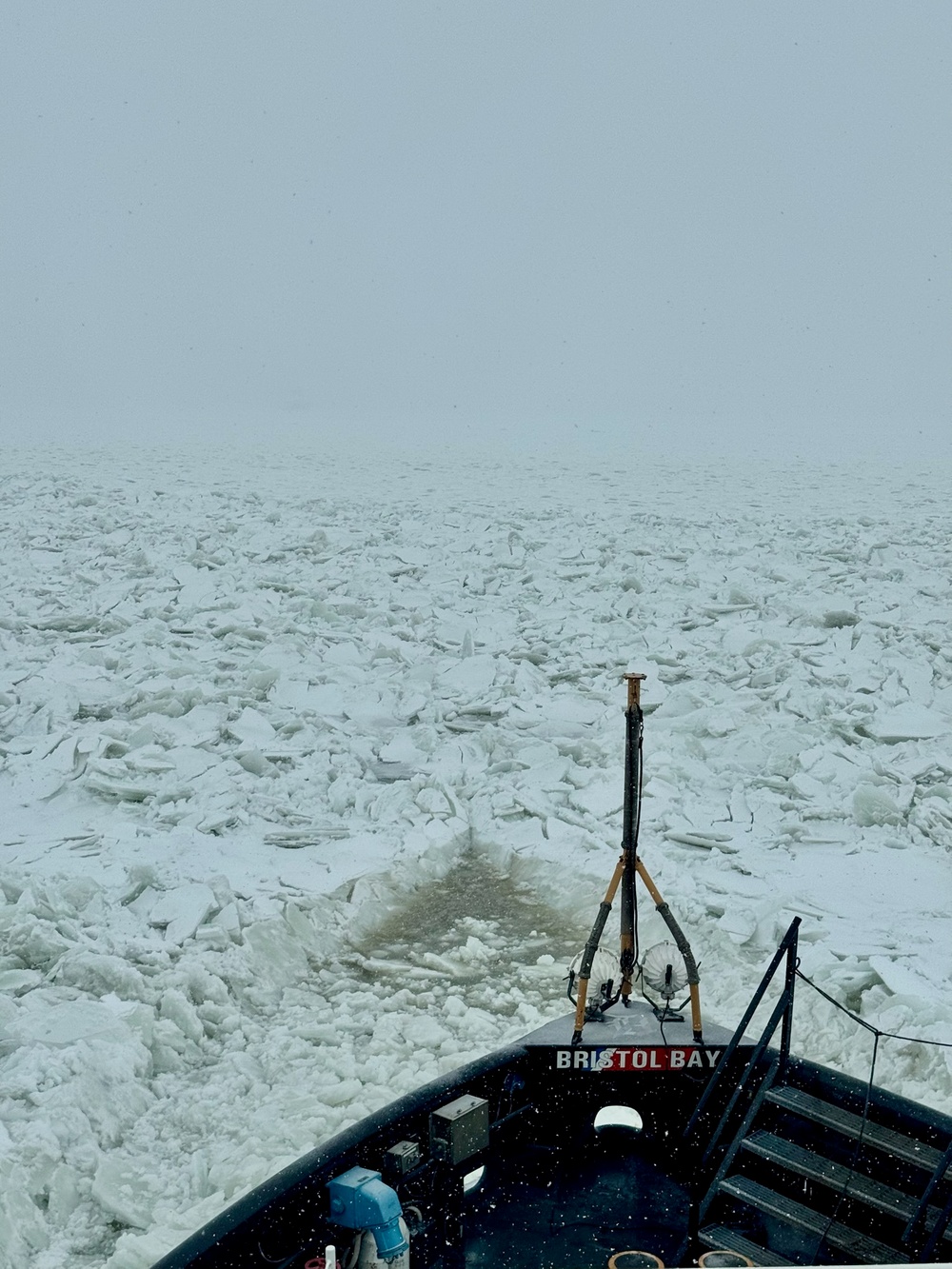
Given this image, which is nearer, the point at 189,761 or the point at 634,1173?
the point at 634,1173

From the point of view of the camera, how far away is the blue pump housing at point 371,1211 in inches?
133

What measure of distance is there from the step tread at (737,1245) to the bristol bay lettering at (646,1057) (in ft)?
1.94

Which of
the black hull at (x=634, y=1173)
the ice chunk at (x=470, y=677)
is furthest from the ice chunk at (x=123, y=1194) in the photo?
the ice chunk at (x=470, y=677)

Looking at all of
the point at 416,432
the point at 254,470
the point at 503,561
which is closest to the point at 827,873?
the point at 503,561

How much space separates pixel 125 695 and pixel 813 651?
21.1ft

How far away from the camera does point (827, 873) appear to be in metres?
7.46

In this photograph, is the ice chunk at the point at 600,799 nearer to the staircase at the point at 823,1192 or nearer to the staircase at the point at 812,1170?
the staircase at the point at 812,1170

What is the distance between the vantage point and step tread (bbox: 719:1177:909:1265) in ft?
11.7

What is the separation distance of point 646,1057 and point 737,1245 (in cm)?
74

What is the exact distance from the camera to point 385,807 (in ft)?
27.3

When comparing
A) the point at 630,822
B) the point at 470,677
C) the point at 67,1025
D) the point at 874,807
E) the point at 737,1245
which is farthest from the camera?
the point at 470,677

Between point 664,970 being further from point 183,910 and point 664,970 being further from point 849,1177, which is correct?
point 183,910

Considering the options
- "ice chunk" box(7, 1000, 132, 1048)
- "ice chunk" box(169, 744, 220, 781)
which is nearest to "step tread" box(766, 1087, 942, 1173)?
"ice chunk" box(7, 1000, 132, 1048)

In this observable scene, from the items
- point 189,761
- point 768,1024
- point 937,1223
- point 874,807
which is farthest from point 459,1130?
point 189,761
